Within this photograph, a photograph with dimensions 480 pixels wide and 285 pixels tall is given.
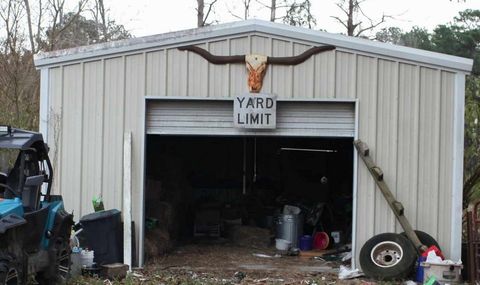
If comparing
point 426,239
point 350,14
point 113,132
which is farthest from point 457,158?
point 350,14

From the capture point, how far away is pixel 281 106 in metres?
10.4

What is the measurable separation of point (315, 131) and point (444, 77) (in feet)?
6.82

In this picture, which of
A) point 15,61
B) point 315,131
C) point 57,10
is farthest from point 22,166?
point 57,10

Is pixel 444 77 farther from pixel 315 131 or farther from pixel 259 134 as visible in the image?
pixel 259 134

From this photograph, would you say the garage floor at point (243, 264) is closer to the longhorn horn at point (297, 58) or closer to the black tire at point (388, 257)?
the black tire at point (388, 257)

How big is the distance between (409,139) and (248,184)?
263 inches

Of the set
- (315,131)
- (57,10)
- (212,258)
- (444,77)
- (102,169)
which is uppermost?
(57,10)

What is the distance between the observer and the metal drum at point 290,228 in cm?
1336

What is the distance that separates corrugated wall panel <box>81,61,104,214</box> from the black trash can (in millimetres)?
633

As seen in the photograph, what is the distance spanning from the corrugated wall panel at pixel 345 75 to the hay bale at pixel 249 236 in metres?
4.56

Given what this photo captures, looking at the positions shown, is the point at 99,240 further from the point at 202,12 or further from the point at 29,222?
the point at 202,12

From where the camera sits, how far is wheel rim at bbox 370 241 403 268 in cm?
956

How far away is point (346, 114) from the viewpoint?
10359 mm

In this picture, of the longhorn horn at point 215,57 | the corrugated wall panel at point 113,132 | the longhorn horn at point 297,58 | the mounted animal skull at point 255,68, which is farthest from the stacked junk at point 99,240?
the longhorn horn at point 297,58
